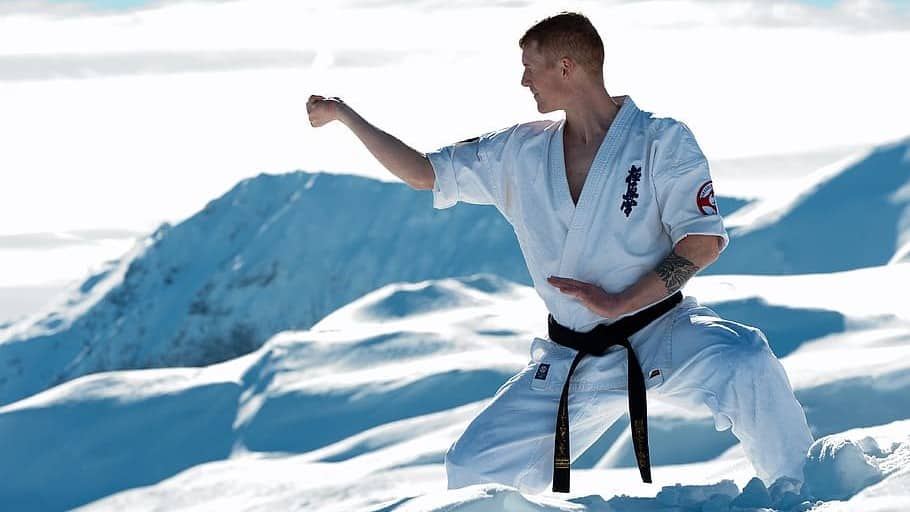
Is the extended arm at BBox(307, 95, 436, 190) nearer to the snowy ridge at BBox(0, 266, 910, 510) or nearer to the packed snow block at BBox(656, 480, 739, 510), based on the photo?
the packed snow block at BBox(656, 480, 739, 510)

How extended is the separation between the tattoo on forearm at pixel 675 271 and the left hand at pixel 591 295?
0.14m

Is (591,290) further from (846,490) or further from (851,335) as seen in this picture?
(851,335)

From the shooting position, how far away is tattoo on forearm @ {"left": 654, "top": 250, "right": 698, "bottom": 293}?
3877mm

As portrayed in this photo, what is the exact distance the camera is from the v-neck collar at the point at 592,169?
4.00m

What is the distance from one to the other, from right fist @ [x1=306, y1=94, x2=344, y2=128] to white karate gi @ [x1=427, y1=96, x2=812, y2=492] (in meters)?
0.55

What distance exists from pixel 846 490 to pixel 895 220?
14.0 metres

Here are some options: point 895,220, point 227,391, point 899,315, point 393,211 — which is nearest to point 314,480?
point 227,391

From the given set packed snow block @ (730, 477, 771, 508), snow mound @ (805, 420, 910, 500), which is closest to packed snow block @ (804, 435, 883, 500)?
snow mound @ (805, 420, 910, 500)

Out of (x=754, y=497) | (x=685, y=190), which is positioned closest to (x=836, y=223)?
(x=685, y=190)

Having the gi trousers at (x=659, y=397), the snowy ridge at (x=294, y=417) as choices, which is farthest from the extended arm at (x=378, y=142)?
the snowy ridge at (x=294, y=417)

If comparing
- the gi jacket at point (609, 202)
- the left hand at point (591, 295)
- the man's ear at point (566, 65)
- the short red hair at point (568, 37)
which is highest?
the short red hair at point (568, 37)

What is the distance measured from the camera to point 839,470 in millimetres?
3723

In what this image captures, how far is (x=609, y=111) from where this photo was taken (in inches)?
161

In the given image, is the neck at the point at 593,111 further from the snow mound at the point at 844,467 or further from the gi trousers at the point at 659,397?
the snow mound at the point at 844,467
